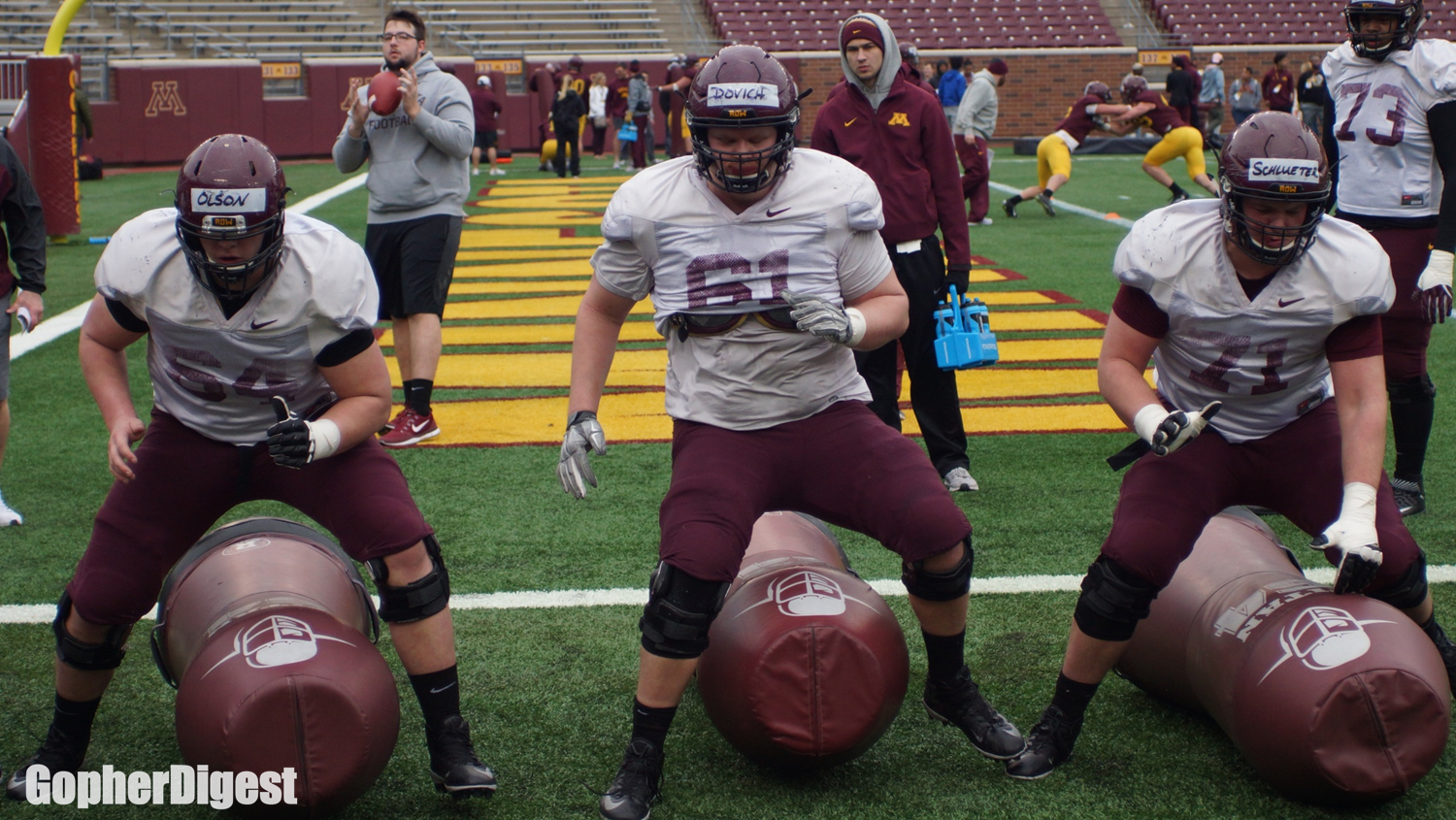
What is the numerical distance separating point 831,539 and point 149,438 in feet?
5.94

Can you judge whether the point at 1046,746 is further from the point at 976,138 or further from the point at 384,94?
the point at 976,138

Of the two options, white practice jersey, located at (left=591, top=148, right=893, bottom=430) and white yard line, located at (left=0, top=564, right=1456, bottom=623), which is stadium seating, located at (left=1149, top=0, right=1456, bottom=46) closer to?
white yard line, located at (left=0, top=564, right=1456, bottom=623)

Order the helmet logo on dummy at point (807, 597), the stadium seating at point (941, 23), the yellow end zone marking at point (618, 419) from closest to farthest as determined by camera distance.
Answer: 1. the helmet logo on dummy at point (807, 597)
2. the yellow end zone marking at point (618, 419)
3. the stadium seating at point (941, 23)

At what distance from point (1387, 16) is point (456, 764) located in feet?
13.0

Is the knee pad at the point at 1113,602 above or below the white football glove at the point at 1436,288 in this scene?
below

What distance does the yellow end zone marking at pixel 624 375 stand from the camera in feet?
24.1

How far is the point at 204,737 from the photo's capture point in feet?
9.69

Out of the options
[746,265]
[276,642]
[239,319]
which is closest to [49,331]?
[239,319]

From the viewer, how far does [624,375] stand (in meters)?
7.73

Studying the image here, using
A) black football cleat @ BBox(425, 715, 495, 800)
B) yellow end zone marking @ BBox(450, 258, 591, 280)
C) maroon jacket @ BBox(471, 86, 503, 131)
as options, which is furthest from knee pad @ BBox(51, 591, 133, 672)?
maroon jacket @ BBox(471, 86, 503, 131)

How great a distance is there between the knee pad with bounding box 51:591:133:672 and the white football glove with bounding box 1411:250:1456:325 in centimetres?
419

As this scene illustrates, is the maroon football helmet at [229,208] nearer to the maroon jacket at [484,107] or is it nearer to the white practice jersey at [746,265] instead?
the white practice jersey at [746,265]

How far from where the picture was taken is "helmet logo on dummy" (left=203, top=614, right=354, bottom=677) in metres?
2.99

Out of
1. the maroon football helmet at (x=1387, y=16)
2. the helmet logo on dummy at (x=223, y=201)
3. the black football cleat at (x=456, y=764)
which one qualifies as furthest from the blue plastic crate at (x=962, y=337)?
→ the helmet logo on dummy at (x=223, y=201)
